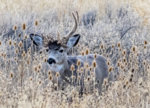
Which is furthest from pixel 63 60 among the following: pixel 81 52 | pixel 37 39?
pixel 37 39

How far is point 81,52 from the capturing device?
29.9ft

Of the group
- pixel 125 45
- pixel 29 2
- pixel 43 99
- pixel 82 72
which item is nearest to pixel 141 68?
pixel 125 45

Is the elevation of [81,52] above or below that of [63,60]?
above

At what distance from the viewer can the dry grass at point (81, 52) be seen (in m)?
7.45

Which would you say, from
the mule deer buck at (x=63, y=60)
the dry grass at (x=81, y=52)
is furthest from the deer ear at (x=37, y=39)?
the dry grass at (x=81, y=52)

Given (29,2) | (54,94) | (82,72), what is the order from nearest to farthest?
(54,94), (82,72), (29,2)

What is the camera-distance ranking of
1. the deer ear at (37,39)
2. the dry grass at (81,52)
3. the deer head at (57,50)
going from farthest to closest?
the deer ear at (37,39) < the deer head at (57,50) < the dry grass at (81,52)

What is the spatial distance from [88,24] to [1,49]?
10.3 feet

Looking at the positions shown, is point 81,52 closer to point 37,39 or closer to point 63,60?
point 63,60

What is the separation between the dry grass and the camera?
7453mm

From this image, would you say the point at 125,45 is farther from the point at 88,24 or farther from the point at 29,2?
the point at 29,2

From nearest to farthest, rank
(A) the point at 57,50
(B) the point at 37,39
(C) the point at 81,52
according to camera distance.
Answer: (A) the point at 57,50, (C) the point at 81,52, (B) the point at 37,39

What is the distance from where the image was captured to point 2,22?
1143 centimetres

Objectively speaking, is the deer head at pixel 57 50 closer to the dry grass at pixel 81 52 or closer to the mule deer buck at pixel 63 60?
the mule deer buck at pixel 63 60
